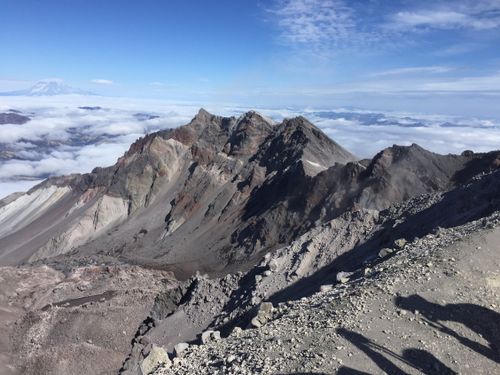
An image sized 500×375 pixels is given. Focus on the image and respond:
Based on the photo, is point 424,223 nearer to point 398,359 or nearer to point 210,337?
point 210,337

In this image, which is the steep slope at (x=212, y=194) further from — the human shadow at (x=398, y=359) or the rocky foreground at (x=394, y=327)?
the human shadow at (x=398, y=359)

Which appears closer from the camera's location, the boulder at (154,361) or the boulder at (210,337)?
the boulder at (154,361)

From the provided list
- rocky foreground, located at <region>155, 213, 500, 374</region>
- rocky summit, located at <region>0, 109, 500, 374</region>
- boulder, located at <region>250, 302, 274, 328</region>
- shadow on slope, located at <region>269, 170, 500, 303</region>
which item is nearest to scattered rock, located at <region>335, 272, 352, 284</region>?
rocky summit, located at <region>0, 109, 500, 374</region>

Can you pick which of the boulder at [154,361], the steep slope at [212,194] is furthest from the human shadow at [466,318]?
the steep slope at [212,194]

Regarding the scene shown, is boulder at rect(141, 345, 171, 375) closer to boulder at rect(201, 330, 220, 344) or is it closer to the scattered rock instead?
boulder at rect(201, 330, 220, 344)

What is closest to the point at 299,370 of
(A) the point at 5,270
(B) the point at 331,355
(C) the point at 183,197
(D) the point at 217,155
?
(B) the point at 331,355

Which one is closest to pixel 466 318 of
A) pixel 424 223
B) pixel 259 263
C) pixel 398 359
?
pixel 398 359
